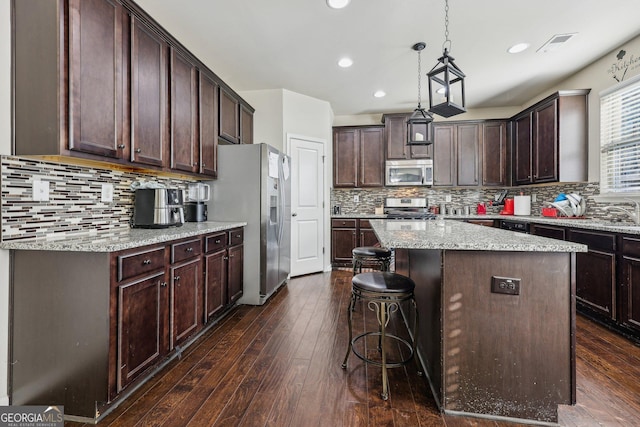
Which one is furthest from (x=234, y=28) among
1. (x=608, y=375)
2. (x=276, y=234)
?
(x=608, y=375)

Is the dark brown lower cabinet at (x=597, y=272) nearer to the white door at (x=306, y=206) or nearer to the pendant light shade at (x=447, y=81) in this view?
the pendant light shade at (x=447, y=81)

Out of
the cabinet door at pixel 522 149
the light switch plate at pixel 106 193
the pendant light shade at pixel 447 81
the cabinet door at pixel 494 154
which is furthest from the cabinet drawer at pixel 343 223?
the light switch plate at pixel 106 193

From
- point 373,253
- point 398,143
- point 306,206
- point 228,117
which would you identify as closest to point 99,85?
point 228,117

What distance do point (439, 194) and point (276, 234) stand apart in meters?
3.25

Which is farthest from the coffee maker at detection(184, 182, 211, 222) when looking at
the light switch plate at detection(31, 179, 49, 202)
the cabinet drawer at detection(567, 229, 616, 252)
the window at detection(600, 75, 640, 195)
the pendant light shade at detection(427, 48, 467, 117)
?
the window at detection(600, 75, 640, 195)

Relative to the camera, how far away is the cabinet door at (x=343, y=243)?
192 inches

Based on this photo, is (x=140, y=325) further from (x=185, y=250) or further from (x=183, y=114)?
(x=183, y=114)

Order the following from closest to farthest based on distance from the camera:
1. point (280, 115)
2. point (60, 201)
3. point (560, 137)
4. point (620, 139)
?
point (60, 201), point (620, 139), point (560, 137), point (280, 115)

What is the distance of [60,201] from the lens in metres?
1.79

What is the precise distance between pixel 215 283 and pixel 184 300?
1.52ft

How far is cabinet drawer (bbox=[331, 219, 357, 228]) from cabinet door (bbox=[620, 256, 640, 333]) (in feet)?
10.3

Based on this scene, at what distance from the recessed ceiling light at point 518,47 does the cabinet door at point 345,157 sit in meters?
2.43

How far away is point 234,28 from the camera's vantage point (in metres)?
2.72

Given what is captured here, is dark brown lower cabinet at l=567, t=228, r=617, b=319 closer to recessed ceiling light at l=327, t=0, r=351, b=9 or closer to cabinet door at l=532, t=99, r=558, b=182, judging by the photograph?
cabinet door at l=532, t=99, r=558, b=182
